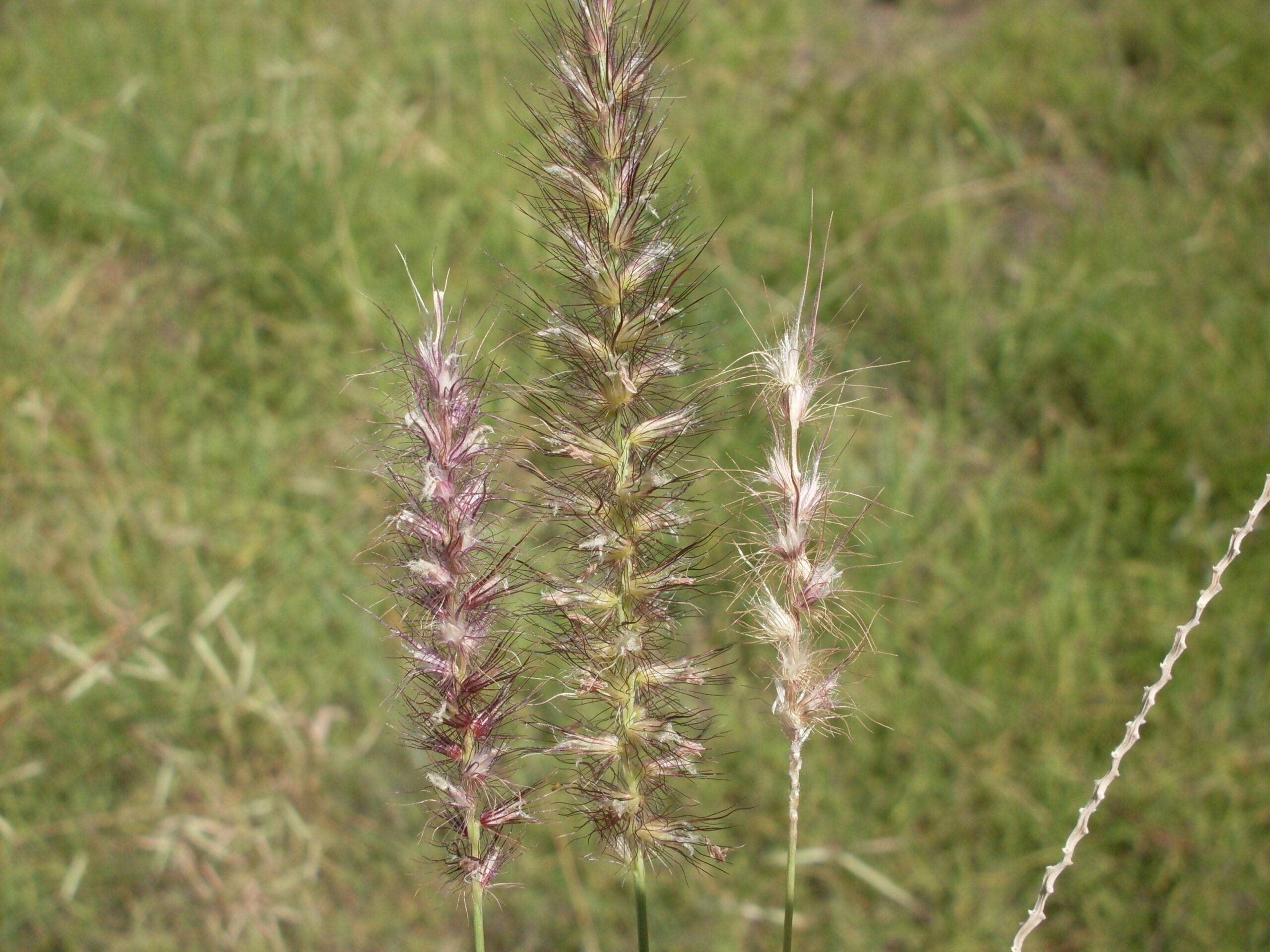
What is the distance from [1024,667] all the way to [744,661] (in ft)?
2.21

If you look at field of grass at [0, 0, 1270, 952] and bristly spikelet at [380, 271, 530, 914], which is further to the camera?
field of grass at [0, 0, 1270, 952]

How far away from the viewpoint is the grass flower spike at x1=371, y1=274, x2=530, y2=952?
0.65m

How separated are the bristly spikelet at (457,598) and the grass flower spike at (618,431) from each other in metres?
0.05

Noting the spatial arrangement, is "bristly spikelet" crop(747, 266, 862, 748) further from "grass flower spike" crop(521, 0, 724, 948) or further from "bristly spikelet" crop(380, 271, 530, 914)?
"bristly spikelet" crop(380, 271, 530, 914)

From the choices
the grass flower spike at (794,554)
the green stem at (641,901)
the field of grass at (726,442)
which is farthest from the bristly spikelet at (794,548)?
the field of grass at (726,442)

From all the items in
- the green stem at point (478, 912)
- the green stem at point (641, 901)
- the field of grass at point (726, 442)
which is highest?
the green stem at point (478, 912)

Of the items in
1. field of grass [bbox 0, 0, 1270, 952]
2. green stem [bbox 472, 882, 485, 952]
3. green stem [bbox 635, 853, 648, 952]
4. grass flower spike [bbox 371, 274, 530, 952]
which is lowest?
field of grass [bbox 0, 0, 1270, 952]

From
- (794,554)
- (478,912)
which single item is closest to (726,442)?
(794,554)

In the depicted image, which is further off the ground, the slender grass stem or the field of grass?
Answer: the slender grass stem

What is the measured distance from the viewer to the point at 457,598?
2.21 feet

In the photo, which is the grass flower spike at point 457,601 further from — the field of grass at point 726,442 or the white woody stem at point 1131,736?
the field of grass at point 726,442

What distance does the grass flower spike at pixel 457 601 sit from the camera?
648 mm

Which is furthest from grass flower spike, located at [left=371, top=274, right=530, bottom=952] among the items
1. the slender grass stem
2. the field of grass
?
the field of grass

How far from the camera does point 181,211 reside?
123 inches
